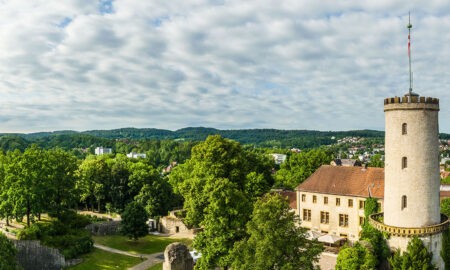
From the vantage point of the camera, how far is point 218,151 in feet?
143

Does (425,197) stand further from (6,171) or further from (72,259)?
(6,171)

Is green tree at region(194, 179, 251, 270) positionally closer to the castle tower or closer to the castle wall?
the castle tower

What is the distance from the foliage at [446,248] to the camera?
97.9ft

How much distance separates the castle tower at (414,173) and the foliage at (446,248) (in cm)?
47

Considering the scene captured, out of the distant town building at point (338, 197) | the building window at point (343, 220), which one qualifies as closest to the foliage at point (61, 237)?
the distant town building at point (338, 197)

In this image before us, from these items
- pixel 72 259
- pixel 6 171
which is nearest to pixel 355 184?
pixel 72 259

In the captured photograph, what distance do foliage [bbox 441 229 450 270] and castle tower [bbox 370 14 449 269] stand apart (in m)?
0.47

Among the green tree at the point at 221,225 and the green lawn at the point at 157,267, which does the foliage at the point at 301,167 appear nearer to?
the green lawn at the point at 157,267

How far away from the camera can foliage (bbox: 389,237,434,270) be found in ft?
91.0

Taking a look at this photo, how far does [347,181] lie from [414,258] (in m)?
16.6

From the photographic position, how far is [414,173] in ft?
94.0

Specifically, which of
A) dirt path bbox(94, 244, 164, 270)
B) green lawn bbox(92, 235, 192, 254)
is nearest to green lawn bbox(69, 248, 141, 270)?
dirt path bbox(94, 244, 164, 270)

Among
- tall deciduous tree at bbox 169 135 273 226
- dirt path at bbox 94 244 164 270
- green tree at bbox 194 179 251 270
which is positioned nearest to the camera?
green tree at bbox 194 179 251 270

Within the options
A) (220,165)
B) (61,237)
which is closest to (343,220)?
(220,165)
